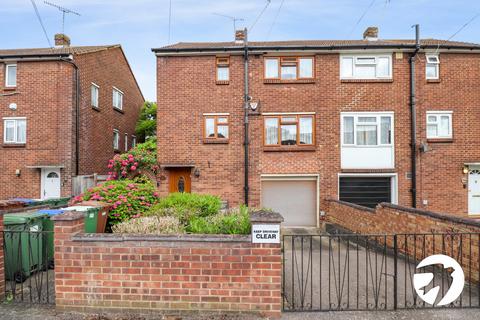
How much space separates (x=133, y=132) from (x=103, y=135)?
4162mm

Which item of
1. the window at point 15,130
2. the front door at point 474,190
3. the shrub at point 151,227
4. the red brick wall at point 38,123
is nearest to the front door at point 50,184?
the red brick wall at point 38,123

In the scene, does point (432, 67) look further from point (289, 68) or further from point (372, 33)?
point (289, 68)

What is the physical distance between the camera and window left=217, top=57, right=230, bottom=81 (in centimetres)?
1158

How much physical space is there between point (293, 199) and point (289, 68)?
17.4ft

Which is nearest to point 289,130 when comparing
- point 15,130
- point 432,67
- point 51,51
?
point 432,67

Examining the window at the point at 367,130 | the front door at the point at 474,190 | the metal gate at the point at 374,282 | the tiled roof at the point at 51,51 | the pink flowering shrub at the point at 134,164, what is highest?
the tiled roof at the point at 51,51

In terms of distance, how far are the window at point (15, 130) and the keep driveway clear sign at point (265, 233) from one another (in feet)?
42.3

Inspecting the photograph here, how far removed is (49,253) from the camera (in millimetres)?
5758

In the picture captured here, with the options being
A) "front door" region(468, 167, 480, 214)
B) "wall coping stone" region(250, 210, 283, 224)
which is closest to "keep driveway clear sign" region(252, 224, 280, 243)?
"wall coping stone" region(250, 210, 283, 224)

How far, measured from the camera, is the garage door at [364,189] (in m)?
11.5

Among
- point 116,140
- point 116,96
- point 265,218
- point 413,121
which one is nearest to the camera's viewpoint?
point 265,218

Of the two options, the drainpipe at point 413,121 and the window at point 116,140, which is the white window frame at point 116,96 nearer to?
the window at point 116,140

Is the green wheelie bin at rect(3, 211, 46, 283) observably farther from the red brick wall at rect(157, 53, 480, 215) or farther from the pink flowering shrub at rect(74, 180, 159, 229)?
the red brick wall at rect(157, 53, 480, 215)

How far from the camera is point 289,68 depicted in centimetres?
1163
